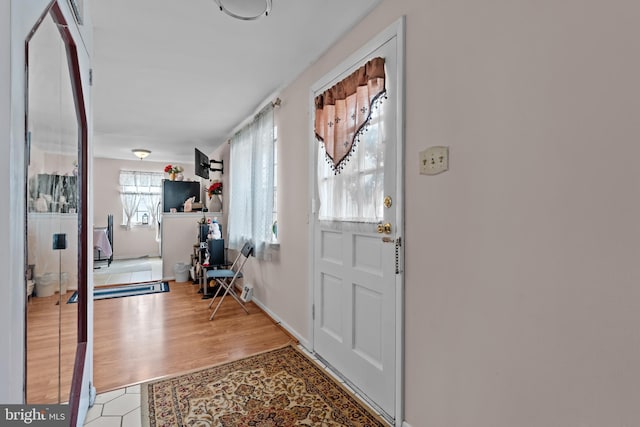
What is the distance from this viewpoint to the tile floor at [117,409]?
169cm

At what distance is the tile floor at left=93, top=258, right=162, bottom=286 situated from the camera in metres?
5.10

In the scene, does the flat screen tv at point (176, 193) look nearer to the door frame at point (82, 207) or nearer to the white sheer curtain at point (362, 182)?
the door frame at point (82, 207)

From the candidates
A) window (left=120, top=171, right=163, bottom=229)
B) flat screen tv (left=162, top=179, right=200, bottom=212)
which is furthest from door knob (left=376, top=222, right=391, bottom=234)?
window (left=120, top=171, right=163, bottom=229)

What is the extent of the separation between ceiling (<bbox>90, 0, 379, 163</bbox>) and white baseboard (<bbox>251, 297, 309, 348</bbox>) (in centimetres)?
234

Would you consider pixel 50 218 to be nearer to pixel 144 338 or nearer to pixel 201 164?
pixel 144 338

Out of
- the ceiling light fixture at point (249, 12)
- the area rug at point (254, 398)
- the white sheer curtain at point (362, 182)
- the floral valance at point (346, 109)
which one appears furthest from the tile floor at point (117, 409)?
the ceiling light fixture at point (249, 12)

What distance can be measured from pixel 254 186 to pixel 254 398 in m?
2.31

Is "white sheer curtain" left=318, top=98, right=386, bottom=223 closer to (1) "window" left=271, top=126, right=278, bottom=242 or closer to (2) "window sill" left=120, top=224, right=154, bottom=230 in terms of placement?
(1) "window" left=271, top=126, right=278, bottom=242

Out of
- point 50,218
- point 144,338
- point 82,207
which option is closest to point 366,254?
point 50,218

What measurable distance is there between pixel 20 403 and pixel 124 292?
4.10 m
